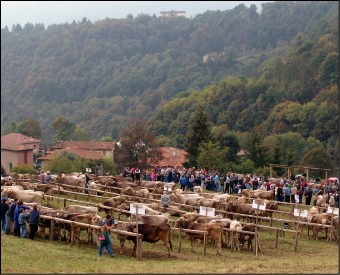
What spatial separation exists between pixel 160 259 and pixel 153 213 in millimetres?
4737

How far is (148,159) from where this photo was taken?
244 feet

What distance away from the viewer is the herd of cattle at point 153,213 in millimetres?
26922

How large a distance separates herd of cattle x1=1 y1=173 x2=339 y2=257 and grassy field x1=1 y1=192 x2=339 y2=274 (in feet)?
2.01

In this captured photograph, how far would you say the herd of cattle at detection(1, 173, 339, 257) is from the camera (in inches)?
1060

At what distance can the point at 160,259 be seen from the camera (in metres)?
25.7

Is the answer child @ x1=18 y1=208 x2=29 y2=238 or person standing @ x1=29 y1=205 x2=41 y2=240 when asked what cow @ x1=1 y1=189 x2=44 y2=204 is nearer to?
child @ x1=18 y1=208 x2=29 y2=238

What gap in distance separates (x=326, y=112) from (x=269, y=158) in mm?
47770

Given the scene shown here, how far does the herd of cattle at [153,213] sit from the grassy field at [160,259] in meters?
0.61

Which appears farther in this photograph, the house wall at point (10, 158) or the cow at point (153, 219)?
the house wall at point (10, 158)

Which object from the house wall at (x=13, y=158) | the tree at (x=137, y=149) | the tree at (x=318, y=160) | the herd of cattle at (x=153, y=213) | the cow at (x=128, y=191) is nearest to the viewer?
the herd of cattle at (x=153, y=213)

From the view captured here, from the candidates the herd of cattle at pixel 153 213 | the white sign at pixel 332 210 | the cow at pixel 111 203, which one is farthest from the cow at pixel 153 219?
the white sign at pixel 332 210

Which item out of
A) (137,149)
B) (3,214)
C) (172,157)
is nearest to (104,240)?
(3,214)

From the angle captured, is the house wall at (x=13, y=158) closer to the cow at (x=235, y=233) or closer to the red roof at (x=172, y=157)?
the cow at (x=235, y=233)

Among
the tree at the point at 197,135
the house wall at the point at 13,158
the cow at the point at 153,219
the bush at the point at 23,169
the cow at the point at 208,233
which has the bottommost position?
the cow at the point at 208,233
